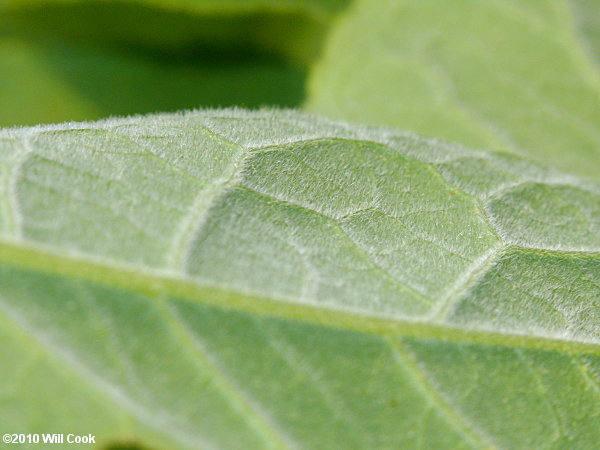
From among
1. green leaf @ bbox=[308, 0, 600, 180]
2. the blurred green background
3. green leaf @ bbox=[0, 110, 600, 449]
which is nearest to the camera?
green leaf @ bbox=[0, 110, 600, 449]

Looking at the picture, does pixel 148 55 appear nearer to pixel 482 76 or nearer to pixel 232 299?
pixel 482 76

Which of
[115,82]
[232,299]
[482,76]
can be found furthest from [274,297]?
[115,82]

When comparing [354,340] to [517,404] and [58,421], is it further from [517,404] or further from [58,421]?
[58,421]

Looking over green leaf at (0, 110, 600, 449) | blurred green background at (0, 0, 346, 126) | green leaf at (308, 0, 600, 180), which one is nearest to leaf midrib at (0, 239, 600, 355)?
green leaf at (0, 110, 600, 449)

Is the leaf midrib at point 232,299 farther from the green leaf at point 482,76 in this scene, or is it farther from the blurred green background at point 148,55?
the blurred green background at point 148,55

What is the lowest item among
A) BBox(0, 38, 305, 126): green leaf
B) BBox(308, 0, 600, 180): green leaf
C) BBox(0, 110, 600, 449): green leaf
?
BBox(0, 110, 600, 449): green leaf

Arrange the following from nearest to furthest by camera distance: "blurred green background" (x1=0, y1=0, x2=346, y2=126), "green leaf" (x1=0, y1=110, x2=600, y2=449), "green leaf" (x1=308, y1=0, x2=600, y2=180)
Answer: "green leaf" (x1=0, y1=110, x2=600, y2=449) < "green leaf" (x1=308, y1=0, x2=600, y2=180) < "blurred green background" (x1=0, y1=0, x2=346, y2=126)

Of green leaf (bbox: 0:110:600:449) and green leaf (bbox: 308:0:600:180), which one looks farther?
green leaf (bbox: 308:0:600:180)

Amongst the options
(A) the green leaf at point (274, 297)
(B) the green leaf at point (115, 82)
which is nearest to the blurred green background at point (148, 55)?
(B) the green leaf at point (115, 82)

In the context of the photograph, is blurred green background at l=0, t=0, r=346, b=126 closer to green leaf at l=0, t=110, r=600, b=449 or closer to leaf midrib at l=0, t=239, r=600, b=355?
green leaf at l=0, t=110, r=600, b=449
